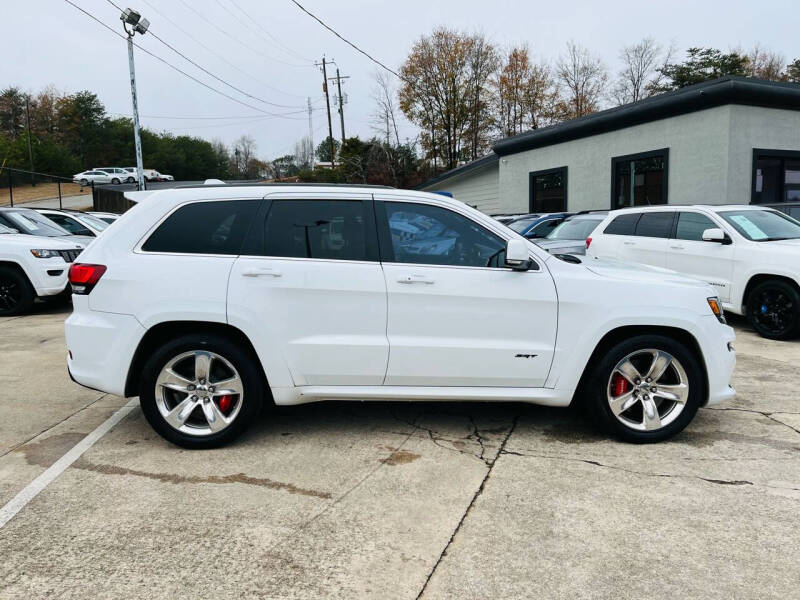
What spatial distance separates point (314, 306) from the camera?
12.8 feet

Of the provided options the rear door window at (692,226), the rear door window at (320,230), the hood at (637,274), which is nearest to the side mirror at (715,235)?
the rear door window at (692,226)

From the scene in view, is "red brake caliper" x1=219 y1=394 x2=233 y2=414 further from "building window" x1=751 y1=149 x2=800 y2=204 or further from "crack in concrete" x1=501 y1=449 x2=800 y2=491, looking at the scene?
"building window" x1=751 y1=149 x2=800 y2=204

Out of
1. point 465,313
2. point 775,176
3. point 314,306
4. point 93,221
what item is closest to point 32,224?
point 93,221

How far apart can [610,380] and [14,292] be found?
9830 mm

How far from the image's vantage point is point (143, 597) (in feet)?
7.93

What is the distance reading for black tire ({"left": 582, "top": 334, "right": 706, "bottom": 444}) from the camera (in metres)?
3.99

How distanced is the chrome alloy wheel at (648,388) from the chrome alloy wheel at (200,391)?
254 centimetres

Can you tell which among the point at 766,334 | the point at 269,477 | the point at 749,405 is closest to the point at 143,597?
the point at 269,477

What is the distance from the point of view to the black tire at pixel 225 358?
3873 millimetres

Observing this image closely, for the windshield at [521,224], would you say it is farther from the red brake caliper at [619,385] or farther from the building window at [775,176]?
the red brake caliper at [619,385]

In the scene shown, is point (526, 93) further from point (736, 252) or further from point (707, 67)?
point (736, 252)

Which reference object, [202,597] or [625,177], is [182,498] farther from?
[625,177]

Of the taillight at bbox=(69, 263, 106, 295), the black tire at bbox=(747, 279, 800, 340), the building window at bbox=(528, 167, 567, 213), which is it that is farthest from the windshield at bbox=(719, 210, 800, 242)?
the building window at bbox=(528, 167, 567, 213)

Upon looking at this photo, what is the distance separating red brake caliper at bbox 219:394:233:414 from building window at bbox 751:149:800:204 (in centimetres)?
1316
